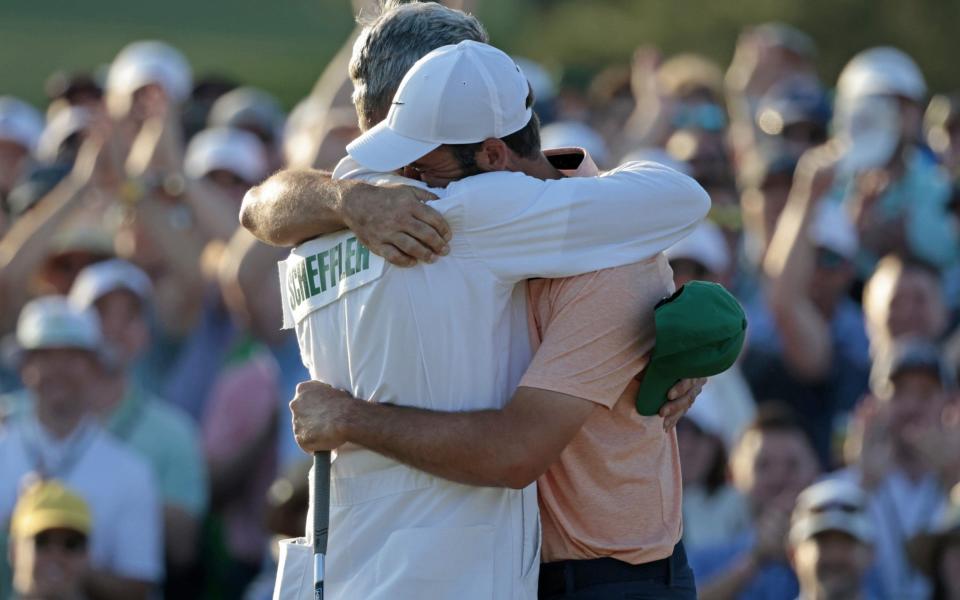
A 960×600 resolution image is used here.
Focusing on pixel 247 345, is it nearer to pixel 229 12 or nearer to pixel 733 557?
pixel 733 557

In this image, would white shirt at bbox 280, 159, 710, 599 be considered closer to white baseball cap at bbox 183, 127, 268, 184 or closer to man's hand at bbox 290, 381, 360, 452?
man's hand at bbox 290, 381, 360, 452

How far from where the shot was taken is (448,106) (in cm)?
404

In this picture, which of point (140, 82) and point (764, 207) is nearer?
point (764, 207)

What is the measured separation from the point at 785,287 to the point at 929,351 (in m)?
0.87

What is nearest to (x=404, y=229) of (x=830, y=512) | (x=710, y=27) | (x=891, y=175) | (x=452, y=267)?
(x=452, y=267)

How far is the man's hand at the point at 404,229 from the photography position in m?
4.02

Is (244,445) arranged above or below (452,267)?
below

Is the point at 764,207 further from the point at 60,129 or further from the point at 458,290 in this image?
the point at 458,290

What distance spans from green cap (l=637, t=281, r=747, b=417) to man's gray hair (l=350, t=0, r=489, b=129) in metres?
0.76

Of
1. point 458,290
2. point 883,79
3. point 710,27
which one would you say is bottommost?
point 710,27

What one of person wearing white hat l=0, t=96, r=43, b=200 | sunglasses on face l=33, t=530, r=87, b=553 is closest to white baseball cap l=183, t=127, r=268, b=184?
person wearing white hat l=0, t=96, r=43, b=200

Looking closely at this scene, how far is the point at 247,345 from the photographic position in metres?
8.53

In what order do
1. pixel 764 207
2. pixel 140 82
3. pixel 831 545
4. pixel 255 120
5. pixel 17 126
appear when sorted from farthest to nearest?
pixel 17 126 < pixel 140 82 < pixel 255 120 < pixel 764 207 < pixel 831 545

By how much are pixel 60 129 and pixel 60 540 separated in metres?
4.53
